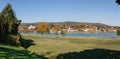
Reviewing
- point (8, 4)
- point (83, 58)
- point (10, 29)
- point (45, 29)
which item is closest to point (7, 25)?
point (10, 29)

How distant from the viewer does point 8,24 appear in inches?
2502

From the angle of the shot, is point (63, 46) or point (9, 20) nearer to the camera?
point (9, 20)

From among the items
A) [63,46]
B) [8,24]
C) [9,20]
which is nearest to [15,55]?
[8,24]

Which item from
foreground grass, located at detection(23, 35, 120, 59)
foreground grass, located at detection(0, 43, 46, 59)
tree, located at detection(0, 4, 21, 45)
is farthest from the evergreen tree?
foreground grass, located at detection(0, 43, 46, 59)

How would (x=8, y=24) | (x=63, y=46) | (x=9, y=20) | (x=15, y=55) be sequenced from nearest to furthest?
(x=15, y=55), (x=8, y=24), (x=9, y=20), (x=63, y=46)

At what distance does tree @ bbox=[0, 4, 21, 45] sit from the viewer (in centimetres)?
6158

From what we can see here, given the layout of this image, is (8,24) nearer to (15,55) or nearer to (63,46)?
(63,46)

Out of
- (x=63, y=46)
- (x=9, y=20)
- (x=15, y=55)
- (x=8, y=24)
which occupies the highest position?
(x=9, y=20)

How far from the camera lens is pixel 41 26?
164 metres

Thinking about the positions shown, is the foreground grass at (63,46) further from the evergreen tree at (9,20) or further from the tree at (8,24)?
the evergreen tree at (9,20)

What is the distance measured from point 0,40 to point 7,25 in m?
4.06

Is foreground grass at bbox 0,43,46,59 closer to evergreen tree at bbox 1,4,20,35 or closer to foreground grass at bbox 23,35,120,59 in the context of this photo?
foreground grass at bbox 23,35,120,59

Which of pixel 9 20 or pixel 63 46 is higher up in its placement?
pixel 9 20

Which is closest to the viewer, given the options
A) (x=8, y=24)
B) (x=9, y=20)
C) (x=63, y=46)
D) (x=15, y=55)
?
(x=15, y=55)
